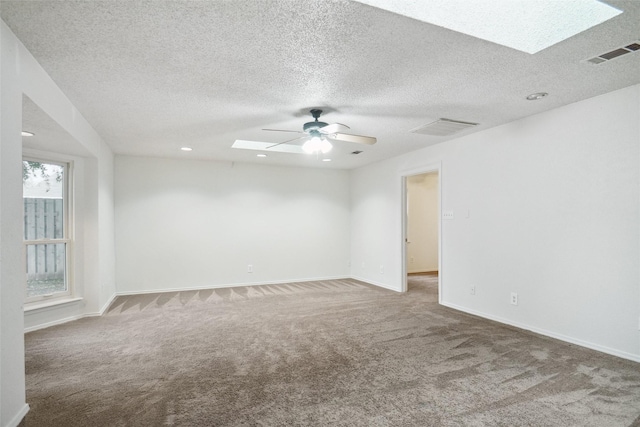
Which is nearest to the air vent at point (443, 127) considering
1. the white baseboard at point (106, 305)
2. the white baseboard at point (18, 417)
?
the white baseboard at point (18, 417)

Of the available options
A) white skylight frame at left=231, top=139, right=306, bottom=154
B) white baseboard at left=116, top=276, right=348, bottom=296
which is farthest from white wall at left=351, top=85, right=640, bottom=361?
white baseboard at left=116, top=276, right=348, bottom=296

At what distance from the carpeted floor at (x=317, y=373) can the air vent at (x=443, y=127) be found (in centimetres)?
246

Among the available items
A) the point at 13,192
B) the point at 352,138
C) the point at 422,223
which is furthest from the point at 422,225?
the point at 13,192

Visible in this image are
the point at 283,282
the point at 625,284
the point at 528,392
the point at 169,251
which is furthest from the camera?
the point at 283,282

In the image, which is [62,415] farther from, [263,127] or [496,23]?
[496,23]

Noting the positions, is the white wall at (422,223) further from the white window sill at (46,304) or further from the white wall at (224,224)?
the white window sill at (46,304)

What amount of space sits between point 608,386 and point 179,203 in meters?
6.23

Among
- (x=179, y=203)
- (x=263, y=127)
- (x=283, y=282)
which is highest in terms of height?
(x=263, y=127)

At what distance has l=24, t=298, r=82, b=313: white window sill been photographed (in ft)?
12.7

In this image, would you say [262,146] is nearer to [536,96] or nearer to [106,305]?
[106,305]

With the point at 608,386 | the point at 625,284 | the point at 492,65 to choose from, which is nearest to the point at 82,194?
the point at 492,65

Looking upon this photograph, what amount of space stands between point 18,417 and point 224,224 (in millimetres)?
4503

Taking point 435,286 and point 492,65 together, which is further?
point 435,286

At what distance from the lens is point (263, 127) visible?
13.8ft
